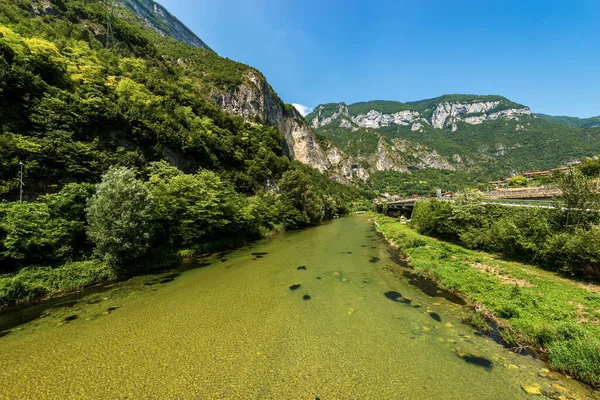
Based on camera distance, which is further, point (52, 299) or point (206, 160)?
point (206, 160)

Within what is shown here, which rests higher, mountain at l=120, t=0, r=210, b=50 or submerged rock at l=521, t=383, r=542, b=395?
mountain at l=120, t=0, r=210, b=50

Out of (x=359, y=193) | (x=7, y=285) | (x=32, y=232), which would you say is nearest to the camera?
(x=7, y=285)

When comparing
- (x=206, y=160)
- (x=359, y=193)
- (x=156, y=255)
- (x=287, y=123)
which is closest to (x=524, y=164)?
(x=359, y=193)

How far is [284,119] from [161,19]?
135703 millimetres

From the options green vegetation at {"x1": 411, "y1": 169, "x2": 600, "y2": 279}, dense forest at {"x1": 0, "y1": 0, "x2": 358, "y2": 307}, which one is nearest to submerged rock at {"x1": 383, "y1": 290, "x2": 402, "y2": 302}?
green vegetation at {"x1": 411, "y1": 169, "x2": 600, "y2": 279}

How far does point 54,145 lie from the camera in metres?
22.8

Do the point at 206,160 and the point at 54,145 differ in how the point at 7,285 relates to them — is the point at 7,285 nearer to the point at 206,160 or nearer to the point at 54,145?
the point at 54,145

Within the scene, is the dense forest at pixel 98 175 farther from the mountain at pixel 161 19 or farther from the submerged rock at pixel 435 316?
the mountain at pixel 161 19

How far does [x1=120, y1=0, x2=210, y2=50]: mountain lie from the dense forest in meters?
117

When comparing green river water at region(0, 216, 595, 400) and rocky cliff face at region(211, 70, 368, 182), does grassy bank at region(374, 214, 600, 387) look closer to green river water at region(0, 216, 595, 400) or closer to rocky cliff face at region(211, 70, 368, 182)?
green river water at region(0, 216, 595, 400)

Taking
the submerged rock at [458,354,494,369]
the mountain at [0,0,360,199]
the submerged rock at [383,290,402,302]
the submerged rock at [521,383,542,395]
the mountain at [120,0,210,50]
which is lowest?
the submerged rock at [383,290,402,302]

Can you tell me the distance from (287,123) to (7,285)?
139m

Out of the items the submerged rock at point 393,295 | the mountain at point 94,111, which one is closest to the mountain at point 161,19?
the mountain at point 94,111

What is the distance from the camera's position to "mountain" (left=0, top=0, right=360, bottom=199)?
73.9 feet
